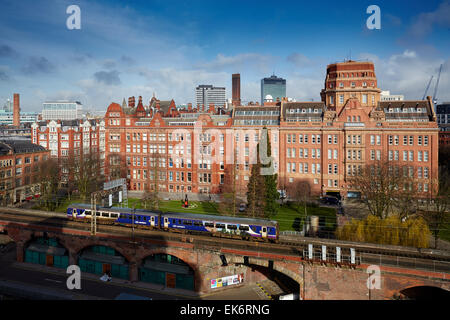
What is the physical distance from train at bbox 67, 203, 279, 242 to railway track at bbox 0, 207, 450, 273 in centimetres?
81

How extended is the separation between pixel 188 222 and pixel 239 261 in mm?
9148

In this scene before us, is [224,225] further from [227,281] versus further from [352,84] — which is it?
[352,84]

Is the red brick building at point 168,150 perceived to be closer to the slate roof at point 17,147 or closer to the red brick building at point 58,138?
the red brick building at point 58,138

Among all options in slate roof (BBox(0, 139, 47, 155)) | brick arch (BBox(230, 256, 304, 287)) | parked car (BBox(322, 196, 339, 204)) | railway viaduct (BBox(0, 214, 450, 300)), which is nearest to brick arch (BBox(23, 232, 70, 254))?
railway viaduct (BBox(0, 214, 450, 300))

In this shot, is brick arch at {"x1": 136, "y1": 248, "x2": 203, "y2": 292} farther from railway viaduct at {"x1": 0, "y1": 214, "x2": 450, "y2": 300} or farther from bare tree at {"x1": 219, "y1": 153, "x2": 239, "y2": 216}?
bare tree at {"x1": 219, "y1": 153, "x2": 239, "y2": 216}

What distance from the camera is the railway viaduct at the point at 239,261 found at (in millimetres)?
27656

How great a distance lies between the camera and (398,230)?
34.6 meters

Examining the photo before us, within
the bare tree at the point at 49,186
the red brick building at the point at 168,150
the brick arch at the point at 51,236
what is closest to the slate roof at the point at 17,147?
the bare tree at the point at 49,186

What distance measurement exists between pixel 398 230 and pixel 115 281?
102ft

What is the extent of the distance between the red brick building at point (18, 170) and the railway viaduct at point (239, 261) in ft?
73.2

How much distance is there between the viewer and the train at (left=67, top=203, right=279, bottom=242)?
1417 inches

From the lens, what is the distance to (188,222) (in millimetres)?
39062

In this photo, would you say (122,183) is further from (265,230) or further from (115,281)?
(265,230)
